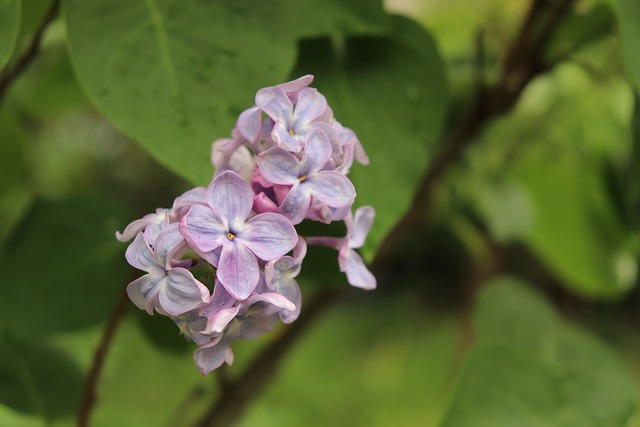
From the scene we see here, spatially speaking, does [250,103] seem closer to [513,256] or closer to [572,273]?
[572,273]

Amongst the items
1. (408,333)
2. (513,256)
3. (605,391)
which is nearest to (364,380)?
(408,333)

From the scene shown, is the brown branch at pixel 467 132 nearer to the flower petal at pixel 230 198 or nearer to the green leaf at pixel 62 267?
the green leaf at pixel 62 267

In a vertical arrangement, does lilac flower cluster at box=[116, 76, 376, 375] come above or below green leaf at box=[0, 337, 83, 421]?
above

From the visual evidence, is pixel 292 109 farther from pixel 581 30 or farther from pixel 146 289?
pixel 581 30

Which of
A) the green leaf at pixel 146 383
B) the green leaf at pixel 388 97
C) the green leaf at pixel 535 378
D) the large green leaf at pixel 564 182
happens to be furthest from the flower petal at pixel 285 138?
the green leaf at pixel 146 383

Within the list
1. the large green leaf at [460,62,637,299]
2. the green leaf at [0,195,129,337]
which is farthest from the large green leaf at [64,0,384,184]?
the large green leaf at [460,62,637,299]

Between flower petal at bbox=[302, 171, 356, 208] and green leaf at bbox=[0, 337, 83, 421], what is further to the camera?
green leaf at bbox=[0, 337, 83, 421]

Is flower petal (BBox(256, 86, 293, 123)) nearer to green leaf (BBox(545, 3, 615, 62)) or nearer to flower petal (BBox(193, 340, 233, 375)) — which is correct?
flower petal (BBox(193, 340, 233, 375))

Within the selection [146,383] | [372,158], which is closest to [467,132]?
[372,158]
